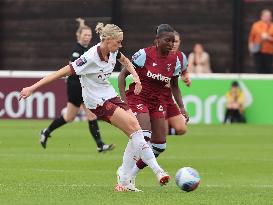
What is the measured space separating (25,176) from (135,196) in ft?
9.63

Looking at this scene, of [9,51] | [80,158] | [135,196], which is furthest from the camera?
[9,51]

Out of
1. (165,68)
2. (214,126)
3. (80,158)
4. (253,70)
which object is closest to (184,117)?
(165,68)

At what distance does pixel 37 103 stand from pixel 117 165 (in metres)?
10.2

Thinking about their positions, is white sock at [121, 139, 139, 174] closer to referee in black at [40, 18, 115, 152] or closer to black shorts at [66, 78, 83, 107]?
referee in black at [40, 18, 115, 152]

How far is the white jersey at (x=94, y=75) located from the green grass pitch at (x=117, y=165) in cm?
109

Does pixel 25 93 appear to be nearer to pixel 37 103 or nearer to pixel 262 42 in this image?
pixel 37 103

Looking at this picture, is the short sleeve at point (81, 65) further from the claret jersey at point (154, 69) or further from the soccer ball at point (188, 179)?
the soccer ball at point (188, 179)

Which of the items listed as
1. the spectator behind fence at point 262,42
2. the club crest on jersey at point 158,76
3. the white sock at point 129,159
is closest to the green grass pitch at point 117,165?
the white sock at point 129,159

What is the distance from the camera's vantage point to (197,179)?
40.9 feet

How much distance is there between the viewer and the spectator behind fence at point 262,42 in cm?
2728

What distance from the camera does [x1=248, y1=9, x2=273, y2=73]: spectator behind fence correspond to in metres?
27.3

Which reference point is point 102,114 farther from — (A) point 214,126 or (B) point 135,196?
(A) point 214,126

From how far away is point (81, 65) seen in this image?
12.8m

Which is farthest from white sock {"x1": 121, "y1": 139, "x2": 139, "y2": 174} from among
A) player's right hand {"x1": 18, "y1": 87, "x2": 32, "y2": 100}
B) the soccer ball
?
player's right hand {"x1": 18, "y1": 87, "x2": 32, "y2": 100}
